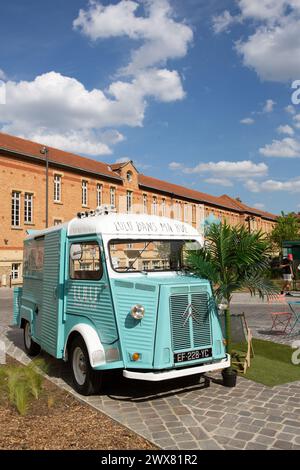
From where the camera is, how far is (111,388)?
6340mm

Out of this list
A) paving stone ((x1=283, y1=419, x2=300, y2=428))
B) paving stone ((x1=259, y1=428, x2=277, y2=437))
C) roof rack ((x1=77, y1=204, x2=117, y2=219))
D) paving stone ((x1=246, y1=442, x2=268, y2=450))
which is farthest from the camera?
roof rack ((x1=77, y1=204, x2=117, y2=219))

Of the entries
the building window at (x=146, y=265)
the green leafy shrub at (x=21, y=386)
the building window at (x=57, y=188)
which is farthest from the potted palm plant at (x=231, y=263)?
the building window at (x=57, y=188)

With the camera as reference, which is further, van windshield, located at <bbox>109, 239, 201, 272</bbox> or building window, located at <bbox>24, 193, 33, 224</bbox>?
building window, located at <bbox>24, 193, 33, 224</bbox>

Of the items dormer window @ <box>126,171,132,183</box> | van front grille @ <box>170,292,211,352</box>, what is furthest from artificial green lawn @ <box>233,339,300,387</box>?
dormer window @ <box>126,171,132,183</box>

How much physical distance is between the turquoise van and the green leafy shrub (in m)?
0.54

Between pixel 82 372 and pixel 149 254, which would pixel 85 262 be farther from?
pixel 82 372

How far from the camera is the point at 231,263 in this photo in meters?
6.51

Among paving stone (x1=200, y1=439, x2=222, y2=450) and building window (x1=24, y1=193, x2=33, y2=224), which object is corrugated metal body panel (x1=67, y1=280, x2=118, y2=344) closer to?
paving stone (x1=200, y1=439, x2=222, y2=450)

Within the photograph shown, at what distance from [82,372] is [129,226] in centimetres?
240

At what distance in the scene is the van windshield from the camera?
20.0 ft

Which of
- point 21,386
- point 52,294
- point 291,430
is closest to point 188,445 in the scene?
point 291,430

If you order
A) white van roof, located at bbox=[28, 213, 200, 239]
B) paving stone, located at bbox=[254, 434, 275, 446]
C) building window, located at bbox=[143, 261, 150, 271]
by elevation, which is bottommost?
paving stone, located at bbox=[254, 434, 275, 446]
